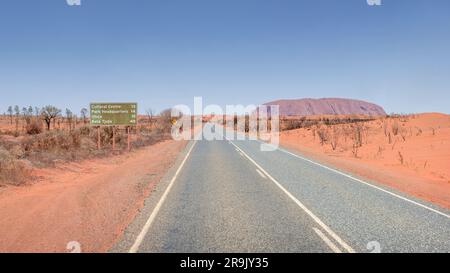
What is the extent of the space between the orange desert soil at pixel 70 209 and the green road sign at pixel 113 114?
10.7 metres

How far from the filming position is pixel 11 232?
22.3 ft

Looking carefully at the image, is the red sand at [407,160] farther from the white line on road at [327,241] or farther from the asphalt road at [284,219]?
the white line on road at [327,241]

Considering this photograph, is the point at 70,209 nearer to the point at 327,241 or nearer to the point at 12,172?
the point at 12,172

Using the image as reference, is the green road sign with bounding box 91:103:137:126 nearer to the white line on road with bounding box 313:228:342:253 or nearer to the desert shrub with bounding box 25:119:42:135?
the desert shrub with bounding box 25:119:42:135

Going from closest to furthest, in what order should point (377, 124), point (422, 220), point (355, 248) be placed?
point (355, 248), point (422, 220), point (377, 124)

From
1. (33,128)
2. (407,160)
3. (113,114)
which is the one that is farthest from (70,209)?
(33,128)

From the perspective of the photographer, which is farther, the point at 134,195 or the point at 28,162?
the point at 28,162

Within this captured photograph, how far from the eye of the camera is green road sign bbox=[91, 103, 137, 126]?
991 inches

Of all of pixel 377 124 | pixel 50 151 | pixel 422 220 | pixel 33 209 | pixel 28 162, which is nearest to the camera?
pixel 422 220

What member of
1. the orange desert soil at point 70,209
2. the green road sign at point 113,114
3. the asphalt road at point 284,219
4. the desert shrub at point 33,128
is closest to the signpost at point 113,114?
the green road sign at point 113,114

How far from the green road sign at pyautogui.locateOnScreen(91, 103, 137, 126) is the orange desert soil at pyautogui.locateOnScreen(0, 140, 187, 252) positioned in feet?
35.1
